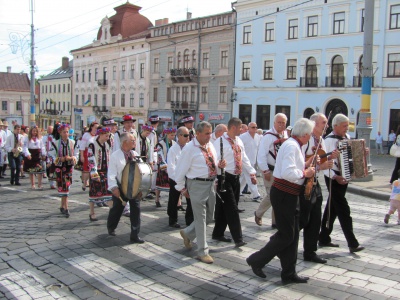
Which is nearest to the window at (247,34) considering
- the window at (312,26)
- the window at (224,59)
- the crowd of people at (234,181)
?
the window at (224,59)

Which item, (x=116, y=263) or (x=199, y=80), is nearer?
(x=116, y=263)

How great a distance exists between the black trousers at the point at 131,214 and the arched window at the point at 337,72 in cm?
2915

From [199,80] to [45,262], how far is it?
1536 inches

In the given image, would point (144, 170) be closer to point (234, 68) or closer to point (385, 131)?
point (385, 131)

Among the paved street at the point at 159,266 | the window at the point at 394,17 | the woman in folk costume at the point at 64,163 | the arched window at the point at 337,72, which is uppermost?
the window at the point at 394,17

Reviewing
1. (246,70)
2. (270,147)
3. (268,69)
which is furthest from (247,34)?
(270,147)

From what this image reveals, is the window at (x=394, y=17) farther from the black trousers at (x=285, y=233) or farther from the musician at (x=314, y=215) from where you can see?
the black trousers at (x=285, y=233)

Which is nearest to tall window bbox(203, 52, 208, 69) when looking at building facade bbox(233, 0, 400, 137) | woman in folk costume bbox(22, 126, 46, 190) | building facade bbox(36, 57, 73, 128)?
building facade bbox(233, 0, 400, 137)

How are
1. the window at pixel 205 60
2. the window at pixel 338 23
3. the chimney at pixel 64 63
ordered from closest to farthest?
the window at pixel 338 23, the window at pixel 205 60, the chimney at pixel 64 63

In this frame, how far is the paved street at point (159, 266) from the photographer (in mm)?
4848

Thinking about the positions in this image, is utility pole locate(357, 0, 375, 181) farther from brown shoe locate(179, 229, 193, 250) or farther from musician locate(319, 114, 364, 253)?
brown shoe locate(179, 229, 193, 250)

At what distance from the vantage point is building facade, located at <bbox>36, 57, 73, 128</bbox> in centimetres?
7069

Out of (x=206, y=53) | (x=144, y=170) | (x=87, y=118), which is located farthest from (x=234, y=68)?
(x=144, y=170)

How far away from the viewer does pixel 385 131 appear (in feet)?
101
